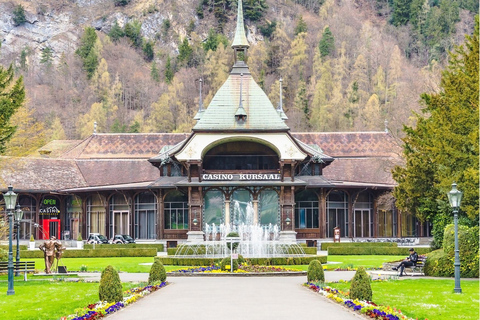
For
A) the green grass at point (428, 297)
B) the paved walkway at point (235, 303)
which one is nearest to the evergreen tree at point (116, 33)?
the paved walkway at point (235, 303)

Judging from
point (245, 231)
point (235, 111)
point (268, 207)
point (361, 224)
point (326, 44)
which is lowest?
point (245, 231)

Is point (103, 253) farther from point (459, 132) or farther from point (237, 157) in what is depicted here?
point (459, 132)

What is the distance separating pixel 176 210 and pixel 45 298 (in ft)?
124

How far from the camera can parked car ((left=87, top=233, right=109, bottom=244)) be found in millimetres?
62203

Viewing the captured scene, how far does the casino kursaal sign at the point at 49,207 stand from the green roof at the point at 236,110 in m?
13.6

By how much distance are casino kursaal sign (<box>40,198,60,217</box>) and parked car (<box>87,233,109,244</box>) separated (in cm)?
540

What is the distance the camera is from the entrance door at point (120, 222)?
6581 cm

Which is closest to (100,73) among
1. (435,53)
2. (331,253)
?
(435,53)

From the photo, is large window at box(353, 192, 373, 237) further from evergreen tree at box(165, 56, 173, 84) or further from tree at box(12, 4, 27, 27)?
tree at box(12, 4, 27, 27)

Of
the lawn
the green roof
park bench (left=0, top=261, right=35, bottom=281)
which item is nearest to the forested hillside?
the green roof

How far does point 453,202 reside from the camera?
90.2ft

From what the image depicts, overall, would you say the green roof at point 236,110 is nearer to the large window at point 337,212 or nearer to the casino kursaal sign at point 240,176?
the casino kursaal sign at point 240,176

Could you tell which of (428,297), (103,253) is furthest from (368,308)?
(103,253)

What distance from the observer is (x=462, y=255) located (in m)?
32.3
